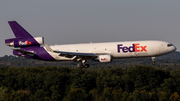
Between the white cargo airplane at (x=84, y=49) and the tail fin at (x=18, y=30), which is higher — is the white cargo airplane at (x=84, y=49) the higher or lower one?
the lower one

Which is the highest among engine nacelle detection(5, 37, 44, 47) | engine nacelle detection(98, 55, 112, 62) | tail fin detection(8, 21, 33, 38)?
tail fin detection(8, 21, 33, 38)

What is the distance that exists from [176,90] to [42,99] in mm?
55211

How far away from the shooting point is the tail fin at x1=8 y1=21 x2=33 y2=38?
66125 millimetres

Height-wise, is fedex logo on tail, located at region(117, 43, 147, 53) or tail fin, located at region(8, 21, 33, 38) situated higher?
tail fin, located at region(8, 21, 33, 38)

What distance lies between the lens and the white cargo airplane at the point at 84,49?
60.6 m

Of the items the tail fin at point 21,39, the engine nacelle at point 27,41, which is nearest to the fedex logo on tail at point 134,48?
the engine nacelle at point 27,41

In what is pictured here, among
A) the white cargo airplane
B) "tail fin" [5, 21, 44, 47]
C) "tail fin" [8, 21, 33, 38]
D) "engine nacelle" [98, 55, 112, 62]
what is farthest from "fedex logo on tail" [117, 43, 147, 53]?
"tail fin" [8, 21, 33, 38]

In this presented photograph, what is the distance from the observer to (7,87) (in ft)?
390

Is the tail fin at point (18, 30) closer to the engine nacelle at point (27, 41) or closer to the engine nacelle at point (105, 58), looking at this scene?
the engine nacelle at point (27, 41)

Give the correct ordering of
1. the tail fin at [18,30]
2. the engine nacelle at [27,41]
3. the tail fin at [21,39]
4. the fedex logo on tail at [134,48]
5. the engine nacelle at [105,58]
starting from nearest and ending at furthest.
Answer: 1. the fedex logo on tail at [134,48]
2. the engine nacelle at [105,58]
3. the tail fin at [21,39]
4. the engine nacelle at [27,41]
5. the tail fin at [18,30]

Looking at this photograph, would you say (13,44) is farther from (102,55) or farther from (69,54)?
(102,55)

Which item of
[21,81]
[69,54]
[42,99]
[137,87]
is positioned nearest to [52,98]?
[42,99]

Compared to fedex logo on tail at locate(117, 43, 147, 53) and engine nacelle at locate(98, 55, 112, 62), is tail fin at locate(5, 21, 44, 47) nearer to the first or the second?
engine nacelle at locate(98, 55, 112, 62)

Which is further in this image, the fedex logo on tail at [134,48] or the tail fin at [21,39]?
the tail fin at [21,39]
